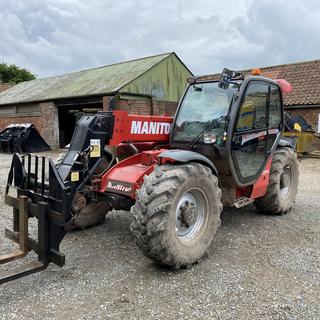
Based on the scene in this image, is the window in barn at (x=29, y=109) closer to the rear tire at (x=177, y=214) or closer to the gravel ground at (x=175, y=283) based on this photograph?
the gravel ground at (x=175, y=283)

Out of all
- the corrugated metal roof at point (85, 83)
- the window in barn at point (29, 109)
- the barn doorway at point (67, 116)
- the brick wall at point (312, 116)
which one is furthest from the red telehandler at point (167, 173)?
the window in barn at point (29, 109)

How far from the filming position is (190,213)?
413 cm

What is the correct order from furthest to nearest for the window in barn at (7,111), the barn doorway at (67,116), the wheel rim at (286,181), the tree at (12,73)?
the tree at (12,73)
the window in barn at (7,111)
the barn doorway at (67,116)
the wheel rim at (286,181)

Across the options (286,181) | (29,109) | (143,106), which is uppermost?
(143,106)

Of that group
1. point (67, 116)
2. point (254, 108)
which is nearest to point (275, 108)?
point (254, 108)

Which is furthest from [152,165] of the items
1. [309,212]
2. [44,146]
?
[44,146]

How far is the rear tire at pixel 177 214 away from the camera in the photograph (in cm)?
370

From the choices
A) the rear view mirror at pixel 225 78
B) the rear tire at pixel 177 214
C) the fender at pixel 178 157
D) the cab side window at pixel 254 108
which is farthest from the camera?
the cab side window at pixel 254 108

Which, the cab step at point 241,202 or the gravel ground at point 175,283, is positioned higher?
the cab step at point 241,202

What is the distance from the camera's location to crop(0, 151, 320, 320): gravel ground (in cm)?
328

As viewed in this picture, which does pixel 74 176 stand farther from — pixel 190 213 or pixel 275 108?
pixel 275 108

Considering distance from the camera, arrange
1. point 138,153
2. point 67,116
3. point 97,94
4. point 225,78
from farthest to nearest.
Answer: point 67,116, point 97,94, point 138,153, point 225,78

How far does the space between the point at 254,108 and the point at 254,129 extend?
11.1 inches

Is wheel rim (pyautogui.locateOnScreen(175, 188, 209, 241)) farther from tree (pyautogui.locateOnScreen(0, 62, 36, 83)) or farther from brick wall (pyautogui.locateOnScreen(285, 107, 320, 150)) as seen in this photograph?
tree (pyautogui.locateOnScreen(0, 62, 36, 83))
